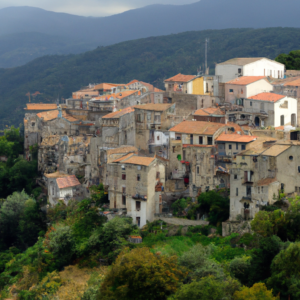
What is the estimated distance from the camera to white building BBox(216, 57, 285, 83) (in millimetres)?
56250

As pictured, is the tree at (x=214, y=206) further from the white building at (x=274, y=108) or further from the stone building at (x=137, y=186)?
the white building at (x=274, y=108)

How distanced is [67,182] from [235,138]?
15655mm

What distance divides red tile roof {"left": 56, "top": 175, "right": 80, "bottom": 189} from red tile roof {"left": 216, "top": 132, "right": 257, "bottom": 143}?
13.9 metres

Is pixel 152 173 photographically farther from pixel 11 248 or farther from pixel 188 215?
pixel 11 248

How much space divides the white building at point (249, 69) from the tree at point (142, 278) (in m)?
28.5

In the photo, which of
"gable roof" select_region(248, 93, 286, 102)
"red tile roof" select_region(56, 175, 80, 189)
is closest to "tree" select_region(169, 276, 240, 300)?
"gable roof" select_region(248, 93, 286, 102)

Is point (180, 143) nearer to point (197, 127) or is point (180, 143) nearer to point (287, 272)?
point (197, 127)

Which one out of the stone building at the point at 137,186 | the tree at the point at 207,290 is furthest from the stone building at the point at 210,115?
the tree at the point at 207,290

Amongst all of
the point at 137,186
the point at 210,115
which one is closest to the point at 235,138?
the point at 210,115

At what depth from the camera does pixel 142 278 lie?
3036cm

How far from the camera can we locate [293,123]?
48750 mm

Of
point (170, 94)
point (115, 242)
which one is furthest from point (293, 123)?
point (115, 242)

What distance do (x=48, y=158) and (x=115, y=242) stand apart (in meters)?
19.2

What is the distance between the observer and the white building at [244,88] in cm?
5025
